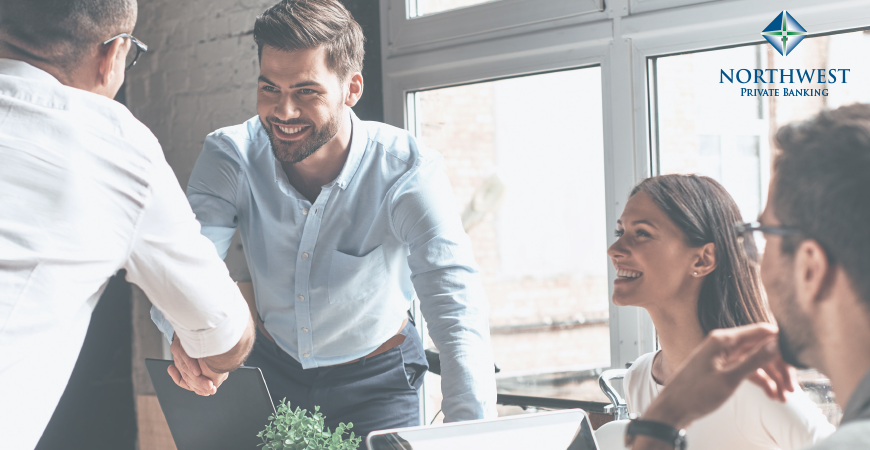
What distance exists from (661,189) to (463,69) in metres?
1.08

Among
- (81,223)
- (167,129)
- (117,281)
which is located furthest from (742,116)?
(117,281)

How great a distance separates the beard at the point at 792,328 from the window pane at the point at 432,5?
1894 millimetres

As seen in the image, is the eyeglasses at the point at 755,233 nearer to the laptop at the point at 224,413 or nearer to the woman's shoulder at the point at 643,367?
the woman's shoulder at the point at 643,367

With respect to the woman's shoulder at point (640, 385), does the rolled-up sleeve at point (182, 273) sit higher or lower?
higher

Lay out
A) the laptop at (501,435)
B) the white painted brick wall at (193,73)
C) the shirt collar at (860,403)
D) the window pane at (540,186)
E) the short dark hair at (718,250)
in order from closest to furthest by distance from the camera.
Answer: the shirt collar at (860,403) → the laptop at (501,435) → the short dark hair at (718,250) → the window pane at (540,186) → the white painted brick wall at (193,73)

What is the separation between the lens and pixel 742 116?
6.69 ft

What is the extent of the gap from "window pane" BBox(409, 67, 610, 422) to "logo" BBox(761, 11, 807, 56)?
0.52m

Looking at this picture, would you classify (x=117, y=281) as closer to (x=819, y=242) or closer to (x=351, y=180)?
(x=351, y=180)

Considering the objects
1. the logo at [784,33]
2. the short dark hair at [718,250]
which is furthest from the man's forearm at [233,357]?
the logo at [784,33]

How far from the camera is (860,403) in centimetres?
69

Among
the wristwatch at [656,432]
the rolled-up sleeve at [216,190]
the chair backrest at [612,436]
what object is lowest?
the chair backrest at [612,436]

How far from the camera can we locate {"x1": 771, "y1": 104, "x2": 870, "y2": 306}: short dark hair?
28.0 inches

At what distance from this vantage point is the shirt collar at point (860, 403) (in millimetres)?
674

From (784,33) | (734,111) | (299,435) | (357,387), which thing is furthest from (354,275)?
(784,33)
